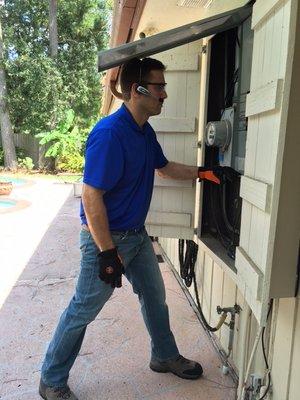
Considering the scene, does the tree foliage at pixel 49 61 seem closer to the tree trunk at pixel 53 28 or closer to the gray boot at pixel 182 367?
the tree trunk at pixel 53 28

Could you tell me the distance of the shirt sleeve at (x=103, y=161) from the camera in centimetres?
209

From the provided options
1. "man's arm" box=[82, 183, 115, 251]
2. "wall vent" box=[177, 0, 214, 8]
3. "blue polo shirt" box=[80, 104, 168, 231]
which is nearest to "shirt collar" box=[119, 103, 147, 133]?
"blue polo shirt" box=[80, 104, 168, 231]

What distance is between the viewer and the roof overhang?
2186 millimetres

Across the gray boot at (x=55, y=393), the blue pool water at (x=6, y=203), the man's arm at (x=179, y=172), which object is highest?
the man's arm at (x=179, y=172)

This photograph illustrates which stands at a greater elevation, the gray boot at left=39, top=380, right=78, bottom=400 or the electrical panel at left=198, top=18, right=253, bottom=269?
the electrical panel at left=198, top=18, right=253, bottom=269

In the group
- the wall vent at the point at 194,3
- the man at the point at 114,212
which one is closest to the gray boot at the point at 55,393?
the man at the point at 114,212

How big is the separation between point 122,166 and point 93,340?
1586 mm

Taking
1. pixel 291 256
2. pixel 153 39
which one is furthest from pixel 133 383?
pixel 153 39

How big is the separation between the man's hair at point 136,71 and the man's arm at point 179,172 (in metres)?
0.64

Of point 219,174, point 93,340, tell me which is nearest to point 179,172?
point 219,174

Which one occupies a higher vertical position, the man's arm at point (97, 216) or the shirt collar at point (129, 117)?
the shirt collar at point (129, 117)

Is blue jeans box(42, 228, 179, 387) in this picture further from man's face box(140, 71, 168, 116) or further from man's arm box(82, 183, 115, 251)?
man's face box(140, 71, 168, 116)

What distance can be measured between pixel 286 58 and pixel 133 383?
7.00ft

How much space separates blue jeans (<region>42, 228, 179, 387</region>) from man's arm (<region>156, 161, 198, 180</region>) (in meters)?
0.52
